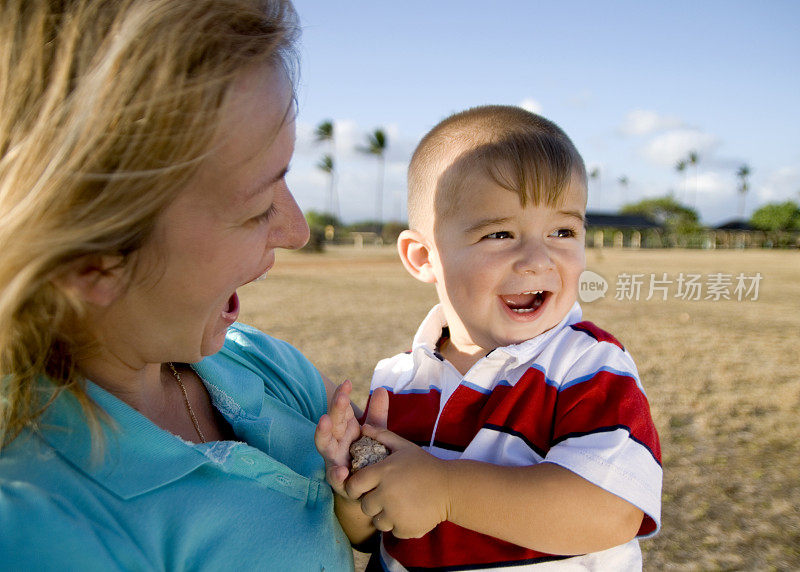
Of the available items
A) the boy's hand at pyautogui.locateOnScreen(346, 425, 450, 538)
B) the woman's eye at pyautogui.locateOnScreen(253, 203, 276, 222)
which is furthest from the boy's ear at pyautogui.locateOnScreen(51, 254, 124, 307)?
the boy's hand at pyautogui.locateOnScreen(346, 425, 450, 538)


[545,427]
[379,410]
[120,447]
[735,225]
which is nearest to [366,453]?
[379,410]

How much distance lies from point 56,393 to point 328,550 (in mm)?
661

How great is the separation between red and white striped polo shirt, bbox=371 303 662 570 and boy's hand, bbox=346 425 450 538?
163 mm

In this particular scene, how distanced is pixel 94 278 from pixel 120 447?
33 centimetres

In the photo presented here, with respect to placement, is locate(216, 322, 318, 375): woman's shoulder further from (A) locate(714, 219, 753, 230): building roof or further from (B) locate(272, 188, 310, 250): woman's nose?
(A) locate(714, 219, 753, 230): building roof

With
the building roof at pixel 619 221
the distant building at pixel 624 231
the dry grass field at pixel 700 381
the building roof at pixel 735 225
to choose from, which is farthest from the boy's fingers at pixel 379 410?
the building roof at pixel 735 225

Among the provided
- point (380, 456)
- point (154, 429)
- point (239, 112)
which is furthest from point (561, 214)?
point (154, 429)

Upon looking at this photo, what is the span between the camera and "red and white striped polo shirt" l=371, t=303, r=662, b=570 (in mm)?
1424

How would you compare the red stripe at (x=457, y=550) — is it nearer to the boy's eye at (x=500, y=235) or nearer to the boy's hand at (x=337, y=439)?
the boy's hand at (x=337, y=439)

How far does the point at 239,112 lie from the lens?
1.23 metres

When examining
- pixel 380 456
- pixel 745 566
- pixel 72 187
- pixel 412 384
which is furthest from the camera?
pixel 745 566

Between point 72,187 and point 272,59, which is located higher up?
point 272,59

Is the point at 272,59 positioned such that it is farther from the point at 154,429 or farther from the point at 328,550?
the point at 328,550

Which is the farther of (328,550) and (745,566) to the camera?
(745,566)
